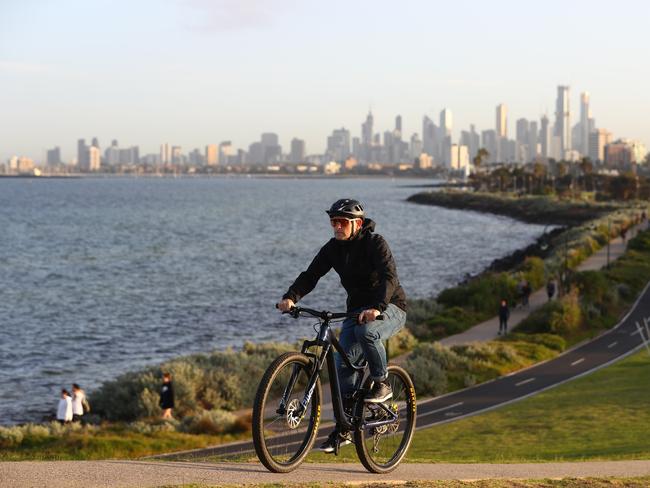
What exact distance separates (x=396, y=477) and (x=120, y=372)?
28.9m

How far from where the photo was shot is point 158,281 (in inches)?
2800

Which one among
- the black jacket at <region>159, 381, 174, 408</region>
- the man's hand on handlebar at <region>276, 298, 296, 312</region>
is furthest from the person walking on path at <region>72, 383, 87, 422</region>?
the man's hand on handlebar at <region>276, 298, 296, 312</region>

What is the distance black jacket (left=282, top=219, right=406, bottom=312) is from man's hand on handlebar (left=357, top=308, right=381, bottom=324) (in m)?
0.10

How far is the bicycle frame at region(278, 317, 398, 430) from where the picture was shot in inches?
314

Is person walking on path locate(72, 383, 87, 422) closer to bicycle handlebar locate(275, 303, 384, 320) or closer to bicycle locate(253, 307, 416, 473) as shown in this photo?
bicycle locate(253, 307, 416, 473)

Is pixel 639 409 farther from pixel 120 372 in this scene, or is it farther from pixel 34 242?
pixel 34 242

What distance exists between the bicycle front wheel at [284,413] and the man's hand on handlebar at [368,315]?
1.87ft

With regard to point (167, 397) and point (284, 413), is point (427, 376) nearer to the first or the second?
point (167, 397)

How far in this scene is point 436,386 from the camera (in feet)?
101

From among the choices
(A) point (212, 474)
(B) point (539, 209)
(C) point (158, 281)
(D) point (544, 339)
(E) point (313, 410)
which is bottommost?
(C) point (158, 281)

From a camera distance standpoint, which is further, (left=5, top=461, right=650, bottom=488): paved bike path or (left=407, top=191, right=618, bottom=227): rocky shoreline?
(left=407, top=191, right=618, bottom=227): rocky shoreline

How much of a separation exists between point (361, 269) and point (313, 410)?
1.30 metres

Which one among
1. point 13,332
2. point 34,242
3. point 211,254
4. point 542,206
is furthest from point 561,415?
point 542,206

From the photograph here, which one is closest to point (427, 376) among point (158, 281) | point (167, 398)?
point (167, 398)
